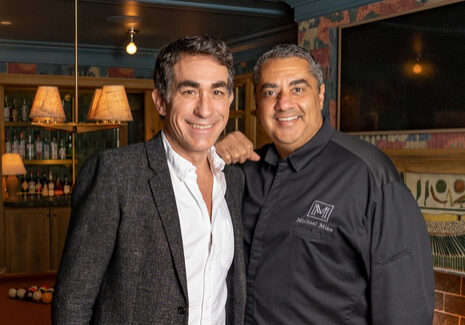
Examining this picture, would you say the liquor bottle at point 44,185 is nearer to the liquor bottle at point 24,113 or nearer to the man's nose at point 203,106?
the liquor bottle at point 24,113

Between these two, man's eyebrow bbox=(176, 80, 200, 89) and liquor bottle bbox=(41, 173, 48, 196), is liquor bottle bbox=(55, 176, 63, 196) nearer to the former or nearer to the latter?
liquor bottle bbox=(41, 173, 48, 196)

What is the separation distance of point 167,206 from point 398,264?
743 mm

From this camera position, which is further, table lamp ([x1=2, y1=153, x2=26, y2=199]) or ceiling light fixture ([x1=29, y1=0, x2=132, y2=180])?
table lamp ([x1=2, y1=153, x2=26, y2=199])

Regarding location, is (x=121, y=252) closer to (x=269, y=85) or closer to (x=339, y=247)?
(x=339, y=247)

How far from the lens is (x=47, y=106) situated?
155 inches

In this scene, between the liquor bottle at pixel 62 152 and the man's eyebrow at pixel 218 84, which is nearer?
the man's eyebrow at pixel 218 84

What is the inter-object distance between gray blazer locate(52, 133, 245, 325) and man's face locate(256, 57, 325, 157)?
58 centimetres

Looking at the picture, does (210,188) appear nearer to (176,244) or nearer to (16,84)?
(176,244)

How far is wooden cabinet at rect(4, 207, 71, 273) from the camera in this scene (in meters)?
6.85

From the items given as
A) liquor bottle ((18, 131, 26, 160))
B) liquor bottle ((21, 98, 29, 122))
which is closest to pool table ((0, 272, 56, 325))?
liquor bottle ((18, 131, 26, 160))

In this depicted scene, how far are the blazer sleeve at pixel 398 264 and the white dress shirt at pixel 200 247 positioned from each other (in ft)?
1.57

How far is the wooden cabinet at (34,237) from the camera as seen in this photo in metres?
6.85

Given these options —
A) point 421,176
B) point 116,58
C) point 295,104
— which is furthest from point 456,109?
point 116,58

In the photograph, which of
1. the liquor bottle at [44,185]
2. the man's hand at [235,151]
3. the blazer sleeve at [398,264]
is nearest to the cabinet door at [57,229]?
the liquor bottle at [44,185]
